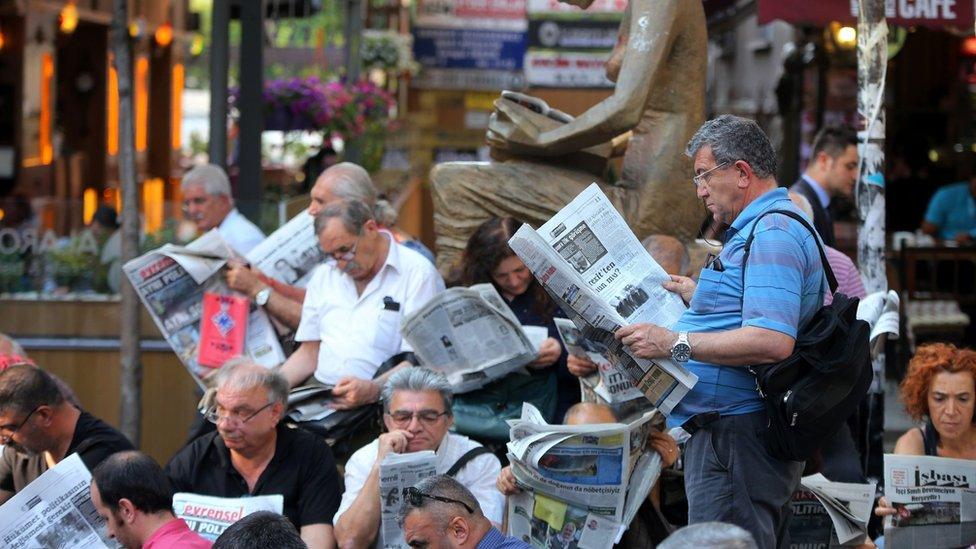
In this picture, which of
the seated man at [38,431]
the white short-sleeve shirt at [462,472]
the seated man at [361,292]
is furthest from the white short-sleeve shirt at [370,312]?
the seated man at [38,431]

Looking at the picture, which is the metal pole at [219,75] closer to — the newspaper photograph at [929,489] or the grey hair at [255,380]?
the grey hair at [255,380]

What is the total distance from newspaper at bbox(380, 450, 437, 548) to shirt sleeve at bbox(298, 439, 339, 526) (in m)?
0.36

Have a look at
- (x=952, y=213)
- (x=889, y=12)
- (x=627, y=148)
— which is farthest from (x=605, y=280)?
(x=952, y=213)

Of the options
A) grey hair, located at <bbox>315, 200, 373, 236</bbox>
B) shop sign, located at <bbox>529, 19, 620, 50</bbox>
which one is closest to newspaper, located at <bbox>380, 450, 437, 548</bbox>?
grey hair, located at <bbox>315, 200, 373, 236</bbox>

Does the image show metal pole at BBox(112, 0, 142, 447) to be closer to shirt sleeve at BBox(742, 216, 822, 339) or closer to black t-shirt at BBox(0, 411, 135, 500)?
black t-shirt at BBox(0, 411, 135, 500)

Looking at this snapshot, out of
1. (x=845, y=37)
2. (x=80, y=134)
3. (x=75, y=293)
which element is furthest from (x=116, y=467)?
(x=80, y=134)

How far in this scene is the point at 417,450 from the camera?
5598 mm

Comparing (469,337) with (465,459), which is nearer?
(465,459)

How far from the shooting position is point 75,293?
9.05m

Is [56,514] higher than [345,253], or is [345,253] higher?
[345,253]

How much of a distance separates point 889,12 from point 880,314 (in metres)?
3.28

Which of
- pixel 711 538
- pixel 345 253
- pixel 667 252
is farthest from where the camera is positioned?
pixel 345 253

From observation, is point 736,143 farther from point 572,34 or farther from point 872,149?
point 572,34

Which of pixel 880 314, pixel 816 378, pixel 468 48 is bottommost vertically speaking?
pixel 880 314
